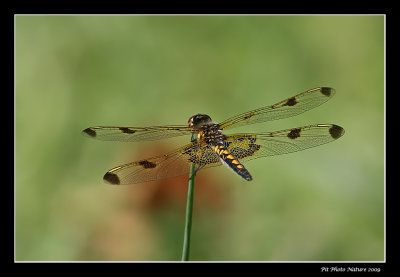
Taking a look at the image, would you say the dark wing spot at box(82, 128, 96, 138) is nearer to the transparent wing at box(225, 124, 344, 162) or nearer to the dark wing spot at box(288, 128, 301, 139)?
the transparent wing at box(225, 124, 344, 162)

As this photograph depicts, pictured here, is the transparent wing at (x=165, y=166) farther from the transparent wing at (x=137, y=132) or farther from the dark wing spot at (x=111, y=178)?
the transparent wing at (x=137, y=132)

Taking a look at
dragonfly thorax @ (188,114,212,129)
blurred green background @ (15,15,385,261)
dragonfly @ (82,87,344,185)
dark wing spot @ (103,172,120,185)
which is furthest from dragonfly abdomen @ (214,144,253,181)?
dark wing spot @ (103,172,120,185)

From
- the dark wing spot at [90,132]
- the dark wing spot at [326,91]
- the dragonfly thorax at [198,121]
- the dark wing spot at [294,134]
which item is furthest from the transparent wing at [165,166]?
the dark wing spot at [326,91]

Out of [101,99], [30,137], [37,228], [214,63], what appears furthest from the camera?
[214,63]

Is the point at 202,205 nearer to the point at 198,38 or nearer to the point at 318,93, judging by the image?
the point at 318,93

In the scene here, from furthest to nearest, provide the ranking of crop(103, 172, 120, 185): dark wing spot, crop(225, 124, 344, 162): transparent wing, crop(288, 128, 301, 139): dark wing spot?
crop(288, 128, 301, 139): dark wing spot
crop(225, 124, 344, 162): transparent wing
crop(103, 172, 120, 185): dark wing spot
